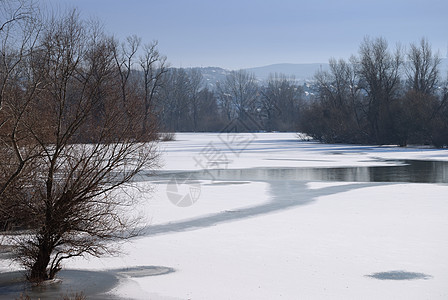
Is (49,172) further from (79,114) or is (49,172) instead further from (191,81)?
(191,81)

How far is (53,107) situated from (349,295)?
588 cm

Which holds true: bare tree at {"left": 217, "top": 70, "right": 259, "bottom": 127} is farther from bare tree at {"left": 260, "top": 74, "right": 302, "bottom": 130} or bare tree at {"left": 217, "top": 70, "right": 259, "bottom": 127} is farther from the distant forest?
the distant forest

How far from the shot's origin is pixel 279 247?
1260 cm

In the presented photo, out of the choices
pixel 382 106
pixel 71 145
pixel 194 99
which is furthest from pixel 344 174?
pixel 194 99

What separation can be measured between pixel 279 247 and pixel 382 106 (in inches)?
2099

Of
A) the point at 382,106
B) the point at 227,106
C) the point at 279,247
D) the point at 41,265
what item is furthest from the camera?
the point at 227,106

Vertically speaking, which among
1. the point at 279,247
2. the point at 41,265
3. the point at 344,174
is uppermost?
the point at 344,174

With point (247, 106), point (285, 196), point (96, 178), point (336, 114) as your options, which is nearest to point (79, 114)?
point (96, 178)

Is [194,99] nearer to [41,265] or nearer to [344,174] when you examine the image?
[344,174]

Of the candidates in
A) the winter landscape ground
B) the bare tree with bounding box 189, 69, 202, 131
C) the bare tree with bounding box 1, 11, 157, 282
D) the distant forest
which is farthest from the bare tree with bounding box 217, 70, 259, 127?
the bare tree with bounding box 1, 11, 157, 282

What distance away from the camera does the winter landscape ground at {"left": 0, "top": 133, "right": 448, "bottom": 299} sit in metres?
9.69

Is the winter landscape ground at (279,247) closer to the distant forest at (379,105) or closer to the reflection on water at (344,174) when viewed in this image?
the reflection on water at (344,174)

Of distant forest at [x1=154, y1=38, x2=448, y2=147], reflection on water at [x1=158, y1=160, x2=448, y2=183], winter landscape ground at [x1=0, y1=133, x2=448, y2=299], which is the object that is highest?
distant forest at [x1=154, y1=38, x2=448, y2=147]

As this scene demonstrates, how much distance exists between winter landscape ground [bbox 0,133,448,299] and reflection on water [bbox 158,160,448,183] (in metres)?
2.57
